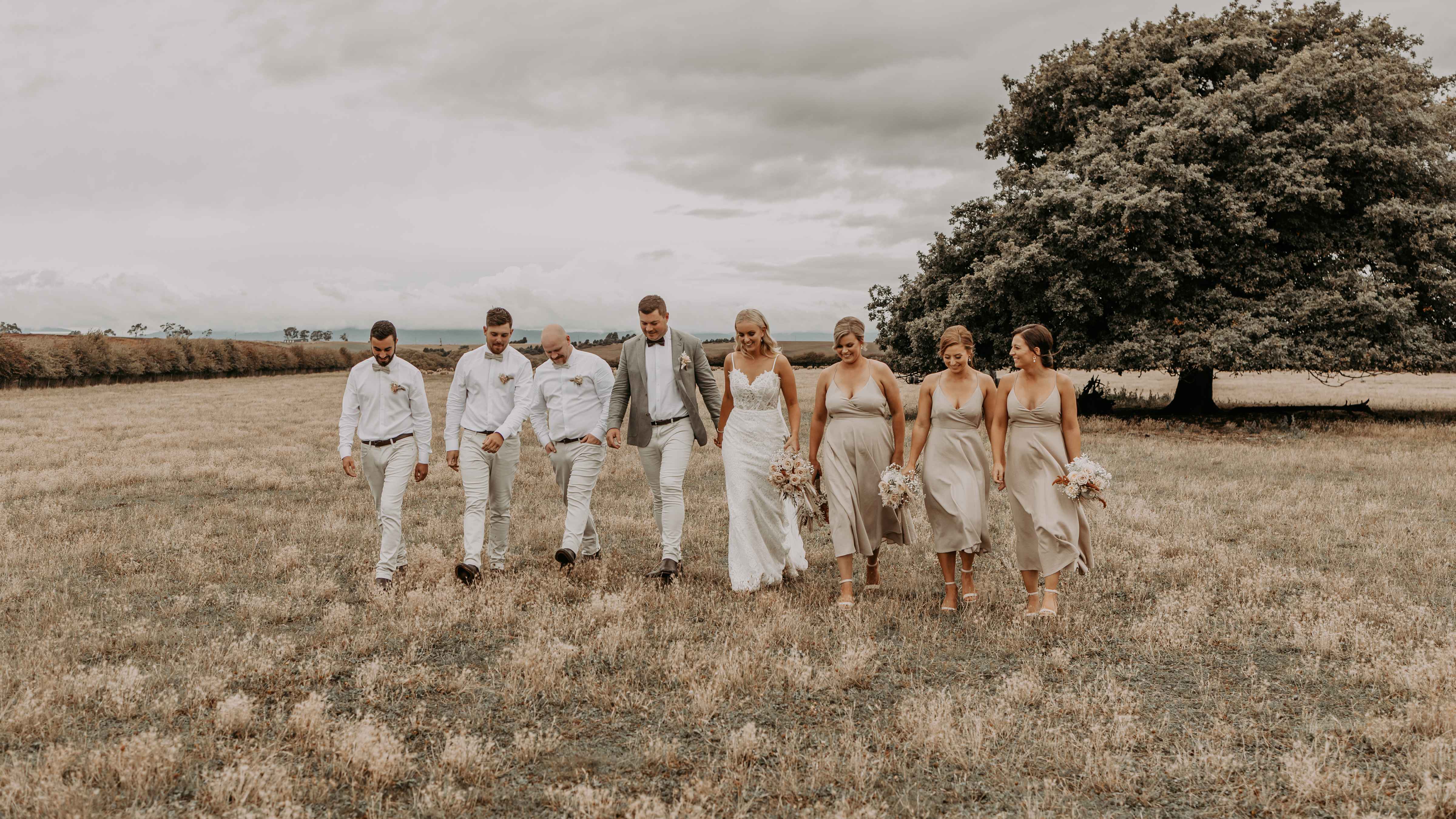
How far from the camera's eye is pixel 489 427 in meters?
8.52

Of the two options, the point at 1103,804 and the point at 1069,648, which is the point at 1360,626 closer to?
the point at 1069,648

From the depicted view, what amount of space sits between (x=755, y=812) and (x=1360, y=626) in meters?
5.46

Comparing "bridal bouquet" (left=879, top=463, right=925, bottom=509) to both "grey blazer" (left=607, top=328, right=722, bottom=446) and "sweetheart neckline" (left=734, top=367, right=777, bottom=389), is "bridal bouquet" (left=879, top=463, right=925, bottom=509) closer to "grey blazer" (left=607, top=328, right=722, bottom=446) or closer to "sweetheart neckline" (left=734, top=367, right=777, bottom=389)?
"sweetheart neckline" (left=734, top=367, right=777, bottom=389)

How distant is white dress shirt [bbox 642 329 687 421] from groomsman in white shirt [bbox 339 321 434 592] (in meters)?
2.20

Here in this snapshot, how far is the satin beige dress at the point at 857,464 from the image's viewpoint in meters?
7.54

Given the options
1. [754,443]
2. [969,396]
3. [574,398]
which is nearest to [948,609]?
[969,396]

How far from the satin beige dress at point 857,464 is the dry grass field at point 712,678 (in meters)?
0.70

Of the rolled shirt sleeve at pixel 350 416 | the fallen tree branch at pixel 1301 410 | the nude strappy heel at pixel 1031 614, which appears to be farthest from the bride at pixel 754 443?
the fallen tree branch at pixel 1301 410

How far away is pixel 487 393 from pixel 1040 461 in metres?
5.31

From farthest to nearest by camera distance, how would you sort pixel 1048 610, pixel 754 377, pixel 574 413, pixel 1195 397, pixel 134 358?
pixel 134 358 → pixel 1195 397 → pixel 574 413 → pixel 754 377 → pixel 1048 610

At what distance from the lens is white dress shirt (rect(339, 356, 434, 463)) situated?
8.21 metres

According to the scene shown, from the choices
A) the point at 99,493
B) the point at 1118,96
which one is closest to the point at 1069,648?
the point at 99,493

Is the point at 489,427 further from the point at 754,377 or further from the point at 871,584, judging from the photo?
the point at 871,584

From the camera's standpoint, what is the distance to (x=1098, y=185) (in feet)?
75.2
